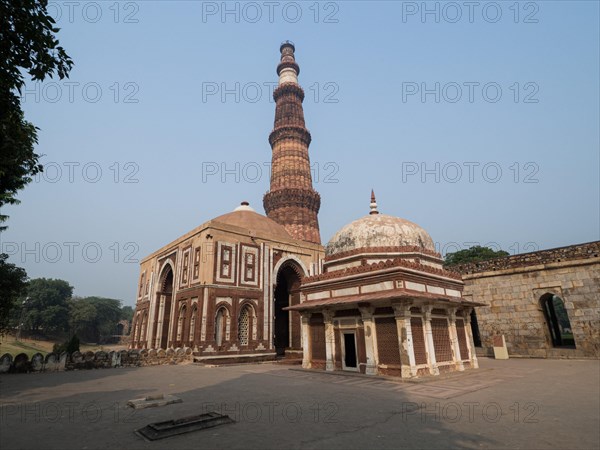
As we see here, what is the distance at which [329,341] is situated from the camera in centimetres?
1502

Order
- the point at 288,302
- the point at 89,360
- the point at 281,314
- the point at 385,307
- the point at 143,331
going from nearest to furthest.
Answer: the point at 385,307, the point at 89,360, the point at 143,331, the point at 288,302, the point at 281,314

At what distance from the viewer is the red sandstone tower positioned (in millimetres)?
39281

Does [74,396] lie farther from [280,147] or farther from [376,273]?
[280,147]

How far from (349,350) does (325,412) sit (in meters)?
7.75

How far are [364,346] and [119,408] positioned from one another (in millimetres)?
9009

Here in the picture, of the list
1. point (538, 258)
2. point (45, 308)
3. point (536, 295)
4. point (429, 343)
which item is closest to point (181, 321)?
point (429, 343)

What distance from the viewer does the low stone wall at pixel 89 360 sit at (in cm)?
1482

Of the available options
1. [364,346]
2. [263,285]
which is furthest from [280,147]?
[364,346]

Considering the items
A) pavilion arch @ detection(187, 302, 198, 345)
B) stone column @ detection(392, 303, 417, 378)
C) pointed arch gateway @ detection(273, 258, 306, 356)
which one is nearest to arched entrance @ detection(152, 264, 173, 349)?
pavilion arch @ detection(187, 302, 198, 345)

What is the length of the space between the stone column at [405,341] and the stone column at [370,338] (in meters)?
1.14

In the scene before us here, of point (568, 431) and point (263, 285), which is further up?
point (263, 285)

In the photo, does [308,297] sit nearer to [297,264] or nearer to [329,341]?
[329,341]

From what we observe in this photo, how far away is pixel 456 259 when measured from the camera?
159 feet

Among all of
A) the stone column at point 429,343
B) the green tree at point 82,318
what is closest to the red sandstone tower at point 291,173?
the stone column at point 429,343
